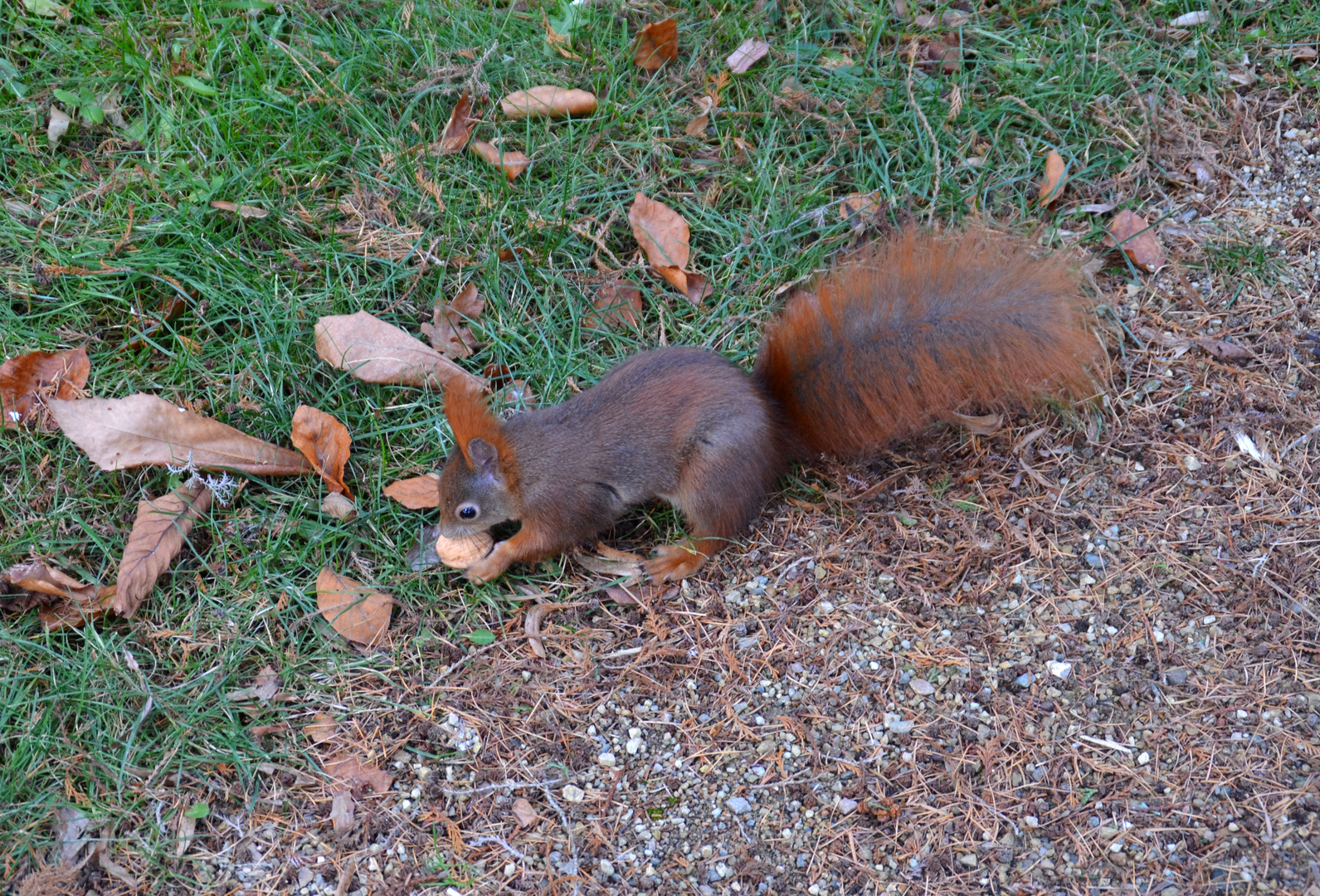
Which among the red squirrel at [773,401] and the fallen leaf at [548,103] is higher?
the fallen leaf at [548,103]

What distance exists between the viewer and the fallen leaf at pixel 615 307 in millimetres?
2922

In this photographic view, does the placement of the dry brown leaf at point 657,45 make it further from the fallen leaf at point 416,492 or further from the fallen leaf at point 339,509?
the fallen leaf at point 339,509

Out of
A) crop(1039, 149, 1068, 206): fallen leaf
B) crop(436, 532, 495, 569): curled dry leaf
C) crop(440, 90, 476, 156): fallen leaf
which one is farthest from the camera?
crop(440, 90, 476, 156): fallen leaf

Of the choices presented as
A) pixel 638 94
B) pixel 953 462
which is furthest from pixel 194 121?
pixel 953 462

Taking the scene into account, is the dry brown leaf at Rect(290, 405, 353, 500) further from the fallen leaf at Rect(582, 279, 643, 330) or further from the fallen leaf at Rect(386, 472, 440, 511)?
the fallen leaf at Rect(582, 279, 643, 330)

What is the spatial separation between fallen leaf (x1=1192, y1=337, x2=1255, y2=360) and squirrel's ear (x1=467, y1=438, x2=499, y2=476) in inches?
72.3

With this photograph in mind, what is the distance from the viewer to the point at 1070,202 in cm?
301

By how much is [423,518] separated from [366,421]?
A: 33 cm

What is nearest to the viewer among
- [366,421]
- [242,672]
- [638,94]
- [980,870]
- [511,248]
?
[980,870]

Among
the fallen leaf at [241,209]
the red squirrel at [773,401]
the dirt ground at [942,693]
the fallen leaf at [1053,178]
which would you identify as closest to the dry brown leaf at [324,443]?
the red squirrel at [773,401]

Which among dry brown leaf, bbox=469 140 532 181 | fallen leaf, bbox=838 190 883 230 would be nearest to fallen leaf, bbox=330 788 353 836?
dry brown leaf, bbox=469 140 532 181

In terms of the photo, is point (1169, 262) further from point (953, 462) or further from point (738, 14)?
point (738, 14)

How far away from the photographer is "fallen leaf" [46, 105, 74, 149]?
10.3 ft

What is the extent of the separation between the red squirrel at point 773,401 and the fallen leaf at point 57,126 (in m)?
1.80
